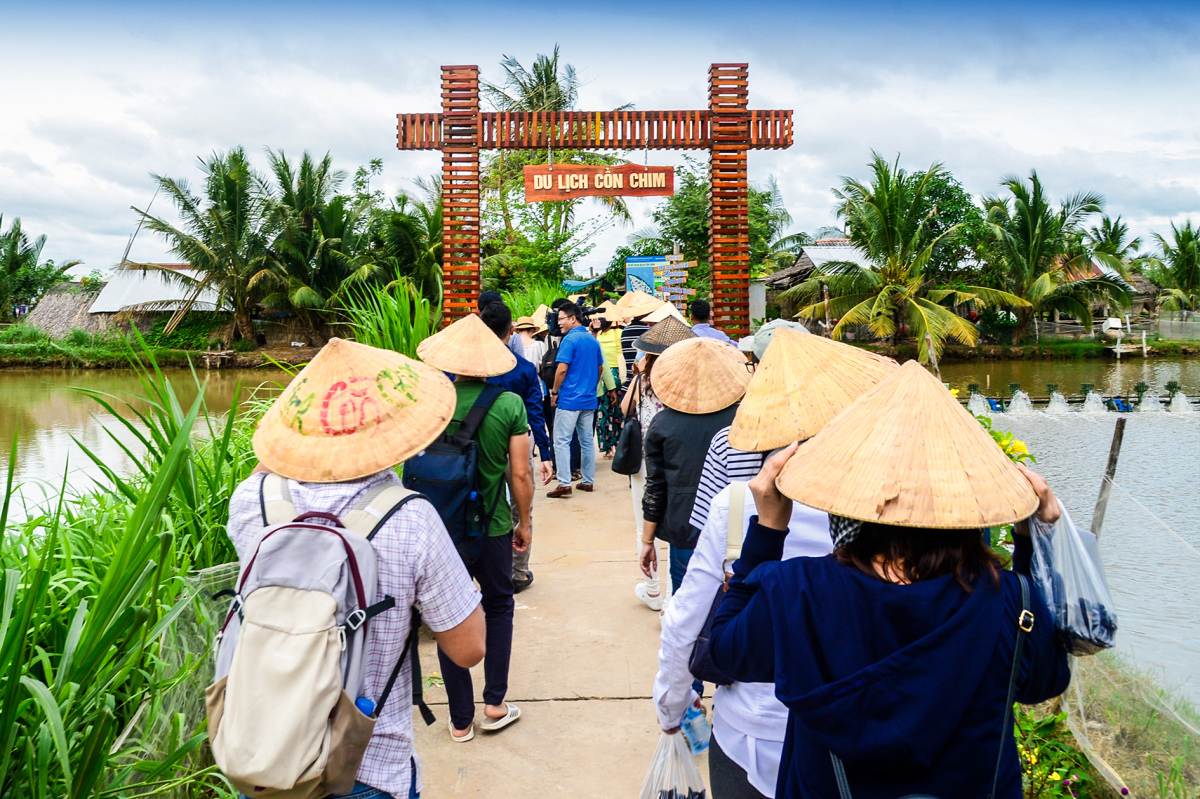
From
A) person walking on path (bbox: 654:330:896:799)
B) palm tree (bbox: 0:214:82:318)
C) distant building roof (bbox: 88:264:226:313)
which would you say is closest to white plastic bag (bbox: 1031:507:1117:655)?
person walking on path (bbox: 654:330:896:799)

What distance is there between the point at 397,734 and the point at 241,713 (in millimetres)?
402

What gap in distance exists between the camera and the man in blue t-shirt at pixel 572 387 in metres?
6.98

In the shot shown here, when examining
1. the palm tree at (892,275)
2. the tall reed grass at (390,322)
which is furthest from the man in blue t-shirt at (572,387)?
the palm tree at (892,275)

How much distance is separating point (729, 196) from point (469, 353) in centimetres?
800

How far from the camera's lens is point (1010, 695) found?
1300 millimetres

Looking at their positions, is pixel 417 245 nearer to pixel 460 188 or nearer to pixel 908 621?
pixel 460 188

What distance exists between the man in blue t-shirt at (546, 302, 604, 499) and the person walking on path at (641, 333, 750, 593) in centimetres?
358

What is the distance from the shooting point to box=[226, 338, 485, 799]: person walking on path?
5.91ft

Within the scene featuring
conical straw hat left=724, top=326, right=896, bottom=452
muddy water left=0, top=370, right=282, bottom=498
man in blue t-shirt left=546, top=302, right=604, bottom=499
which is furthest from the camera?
muddy water left=0, top=370, right=282, bottom=498

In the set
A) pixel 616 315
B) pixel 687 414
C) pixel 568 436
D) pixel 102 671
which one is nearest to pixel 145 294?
pixel 616 315

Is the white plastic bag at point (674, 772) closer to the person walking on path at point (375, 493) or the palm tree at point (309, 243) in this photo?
the person walking on path at point (375, 493)

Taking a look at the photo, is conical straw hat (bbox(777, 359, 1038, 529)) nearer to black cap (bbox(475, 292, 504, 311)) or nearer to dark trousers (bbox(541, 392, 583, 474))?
black cap (bbox(475, 292, 504, 311))

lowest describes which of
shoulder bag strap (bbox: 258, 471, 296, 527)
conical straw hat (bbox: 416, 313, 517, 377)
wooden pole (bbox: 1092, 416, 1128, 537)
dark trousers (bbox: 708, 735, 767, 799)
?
dark trousers (bbox: 708, 735, 767, 799)

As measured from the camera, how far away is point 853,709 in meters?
1.27
